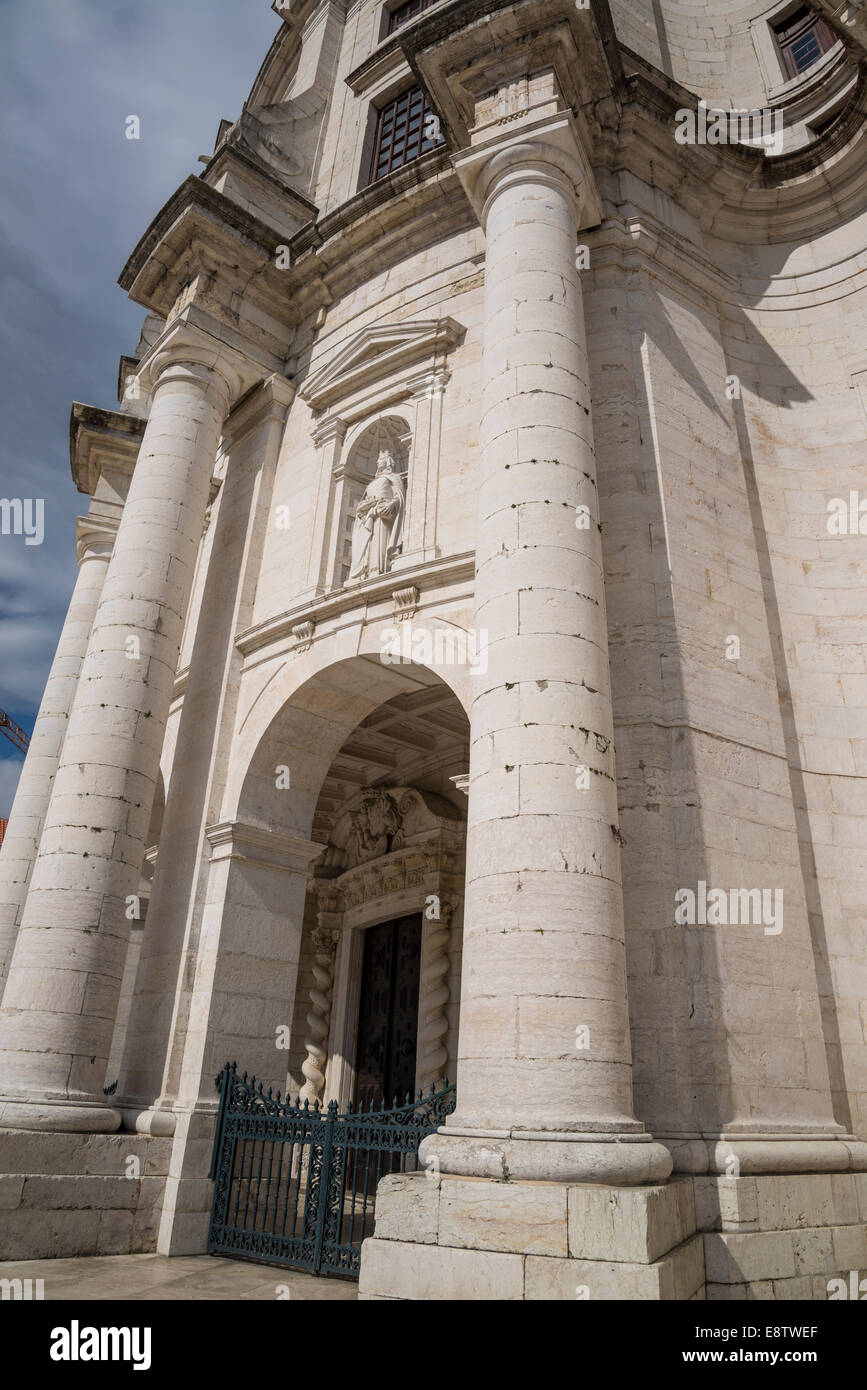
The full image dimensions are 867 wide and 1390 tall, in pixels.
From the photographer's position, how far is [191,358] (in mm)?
12406

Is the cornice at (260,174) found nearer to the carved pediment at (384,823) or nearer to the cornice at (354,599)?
the cornice at (354,599)

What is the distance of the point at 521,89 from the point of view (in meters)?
9.30

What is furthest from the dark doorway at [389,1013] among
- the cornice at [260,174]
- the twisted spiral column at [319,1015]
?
the cornice at [260,174]

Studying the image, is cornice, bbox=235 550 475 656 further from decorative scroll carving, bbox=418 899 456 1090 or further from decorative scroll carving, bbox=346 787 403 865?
decorative scroll carving, bbox=418 899 456 1090

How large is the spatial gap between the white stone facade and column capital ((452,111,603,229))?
0.11 ft

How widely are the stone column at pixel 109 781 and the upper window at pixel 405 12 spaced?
339 inches

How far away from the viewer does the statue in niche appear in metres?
10.4

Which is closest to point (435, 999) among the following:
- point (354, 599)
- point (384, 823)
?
point (384, 823)

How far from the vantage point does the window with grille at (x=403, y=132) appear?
14.3 meters

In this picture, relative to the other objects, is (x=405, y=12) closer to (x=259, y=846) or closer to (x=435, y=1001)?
(x=259, y=846)

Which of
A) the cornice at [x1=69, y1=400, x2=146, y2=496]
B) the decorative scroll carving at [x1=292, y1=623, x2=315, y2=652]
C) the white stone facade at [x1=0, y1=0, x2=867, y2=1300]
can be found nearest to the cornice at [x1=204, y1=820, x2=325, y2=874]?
the white stone facade at [x1=0, y1=0, x2=867, y2=1300]

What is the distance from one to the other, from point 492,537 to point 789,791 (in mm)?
3691
